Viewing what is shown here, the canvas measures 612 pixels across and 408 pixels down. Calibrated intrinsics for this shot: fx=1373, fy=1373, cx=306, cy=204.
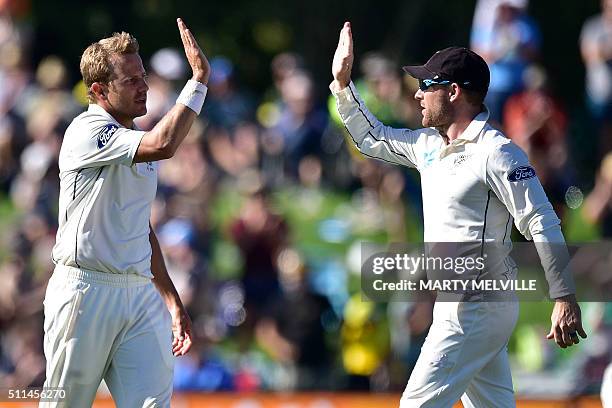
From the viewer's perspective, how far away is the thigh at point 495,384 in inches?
270

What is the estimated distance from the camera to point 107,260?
260 inches

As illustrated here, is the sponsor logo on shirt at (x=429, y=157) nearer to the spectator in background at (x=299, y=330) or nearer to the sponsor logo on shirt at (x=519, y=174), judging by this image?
the sponsor logo on shirt at (x=519, y=174)

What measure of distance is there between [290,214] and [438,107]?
5677 millimetres

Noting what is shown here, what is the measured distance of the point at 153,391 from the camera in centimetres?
661

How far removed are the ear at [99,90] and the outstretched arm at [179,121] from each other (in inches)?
Result: 17.6

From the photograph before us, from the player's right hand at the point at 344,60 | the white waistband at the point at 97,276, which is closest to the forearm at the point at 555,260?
the player's right hand at the point at 344,60

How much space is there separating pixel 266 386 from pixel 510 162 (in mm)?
5110

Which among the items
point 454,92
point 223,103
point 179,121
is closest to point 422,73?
point 454,92

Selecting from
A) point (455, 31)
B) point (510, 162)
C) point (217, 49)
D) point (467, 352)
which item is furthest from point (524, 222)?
point (217, 49)

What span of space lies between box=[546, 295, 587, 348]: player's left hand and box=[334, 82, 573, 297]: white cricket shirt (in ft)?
0.24

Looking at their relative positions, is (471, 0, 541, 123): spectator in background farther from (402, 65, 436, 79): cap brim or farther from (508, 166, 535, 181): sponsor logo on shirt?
(508, 166, 535, 181): sponsor logo on shirt

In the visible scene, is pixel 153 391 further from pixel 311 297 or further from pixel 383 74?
pixel 383 74

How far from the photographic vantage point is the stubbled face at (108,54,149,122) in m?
6.73

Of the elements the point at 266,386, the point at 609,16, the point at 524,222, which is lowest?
the point at 266,386
